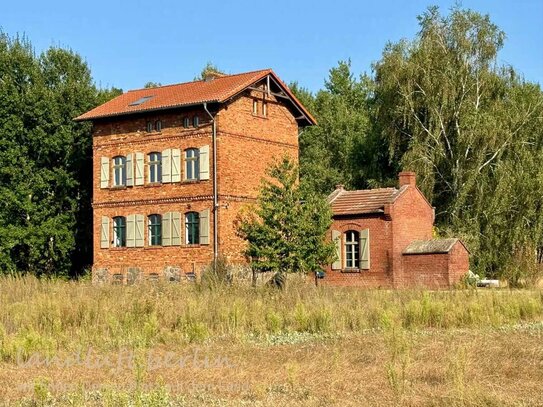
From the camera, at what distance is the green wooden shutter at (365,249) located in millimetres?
36219

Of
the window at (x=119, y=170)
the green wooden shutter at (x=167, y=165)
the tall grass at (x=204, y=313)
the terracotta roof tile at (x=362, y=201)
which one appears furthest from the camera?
the window at (x=119, y=170)

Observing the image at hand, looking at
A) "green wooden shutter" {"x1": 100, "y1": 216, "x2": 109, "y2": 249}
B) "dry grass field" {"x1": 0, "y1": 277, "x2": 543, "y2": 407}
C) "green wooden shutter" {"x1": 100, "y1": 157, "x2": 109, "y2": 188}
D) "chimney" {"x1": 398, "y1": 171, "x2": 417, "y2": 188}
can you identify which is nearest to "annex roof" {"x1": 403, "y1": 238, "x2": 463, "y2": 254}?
"chimney" {"x1": 398, "y1": 171, "x2": 417, "y2": 188}

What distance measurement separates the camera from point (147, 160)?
1480 inches

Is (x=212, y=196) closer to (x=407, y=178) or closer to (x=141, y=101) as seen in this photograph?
(x=141, y=101)

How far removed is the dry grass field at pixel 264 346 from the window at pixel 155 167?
51.5 ft

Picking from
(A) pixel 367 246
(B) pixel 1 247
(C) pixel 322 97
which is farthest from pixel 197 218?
(C) pixel 322 97

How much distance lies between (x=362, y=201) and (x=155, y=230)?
9005mm

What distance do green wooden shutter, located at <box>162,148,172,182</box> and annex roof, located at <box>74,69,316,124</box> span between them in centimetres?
193

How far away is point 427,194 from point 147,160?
42.0 ft

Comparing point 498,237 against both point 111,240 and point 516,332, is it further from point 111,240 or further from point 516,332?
point 516,332

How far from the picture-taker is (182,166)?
1439 inches

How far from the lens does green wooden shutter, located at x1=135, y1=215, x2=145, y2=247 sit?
123ft

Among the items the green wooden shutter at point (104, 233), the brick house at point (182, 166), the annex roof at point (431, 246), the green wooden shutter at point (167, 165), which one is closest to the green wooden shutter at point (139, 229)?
the brick house at point (182, 166)

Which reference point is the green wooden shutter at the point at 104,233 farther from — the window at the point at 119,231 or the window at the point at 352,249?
the window at the point at 352,249
